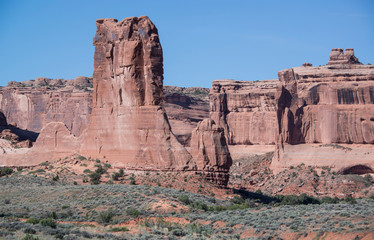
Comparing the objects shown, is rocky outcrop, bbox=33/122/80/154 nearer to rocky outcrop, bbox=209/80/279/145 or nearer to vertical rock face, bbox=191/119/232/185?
vertical rock face, bbox=191/119/232/185

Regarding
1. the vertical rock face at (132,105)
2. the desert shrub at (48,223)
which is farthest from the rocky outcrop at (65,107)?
the desert shrub at (48,223)

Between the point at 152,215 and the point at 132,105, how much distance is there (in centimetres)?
1472

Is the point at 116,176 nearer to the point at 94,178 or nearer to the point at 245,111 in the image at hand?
the point at 94,178

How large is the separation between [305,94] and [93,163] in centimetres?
3698

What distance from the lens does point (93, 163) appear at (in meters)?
61.0

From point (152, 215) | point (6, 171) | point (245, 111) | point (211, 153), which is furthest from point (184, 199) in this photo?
point (245, 111)

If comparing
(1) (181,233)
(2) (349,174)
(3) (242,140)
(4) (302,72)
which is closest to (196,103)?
(3) (242,140)

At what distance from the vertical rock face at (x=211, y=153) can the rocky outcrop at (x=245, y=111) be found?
2002 inches

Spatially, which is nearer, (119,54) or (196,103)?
(119,54)

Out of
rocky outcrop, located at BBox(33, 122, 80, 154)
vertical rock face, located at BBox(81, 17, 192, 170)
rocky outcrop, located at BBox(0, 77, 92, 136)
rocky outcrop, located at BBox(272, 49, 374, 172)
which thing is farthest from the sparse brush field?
rocky outcrop, located at BBox(0, 77, 92, 136)

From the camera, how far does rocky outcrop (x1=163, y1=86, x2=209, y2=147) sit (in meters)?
127

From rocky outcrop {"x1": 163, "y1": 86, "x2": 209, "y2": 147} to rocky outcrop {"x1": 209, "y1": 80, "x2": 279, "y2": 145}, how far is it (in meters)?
8.34

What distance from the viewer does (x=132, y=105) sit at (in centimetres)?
5925

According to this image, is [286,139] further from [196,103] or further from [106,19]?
[196,103]
